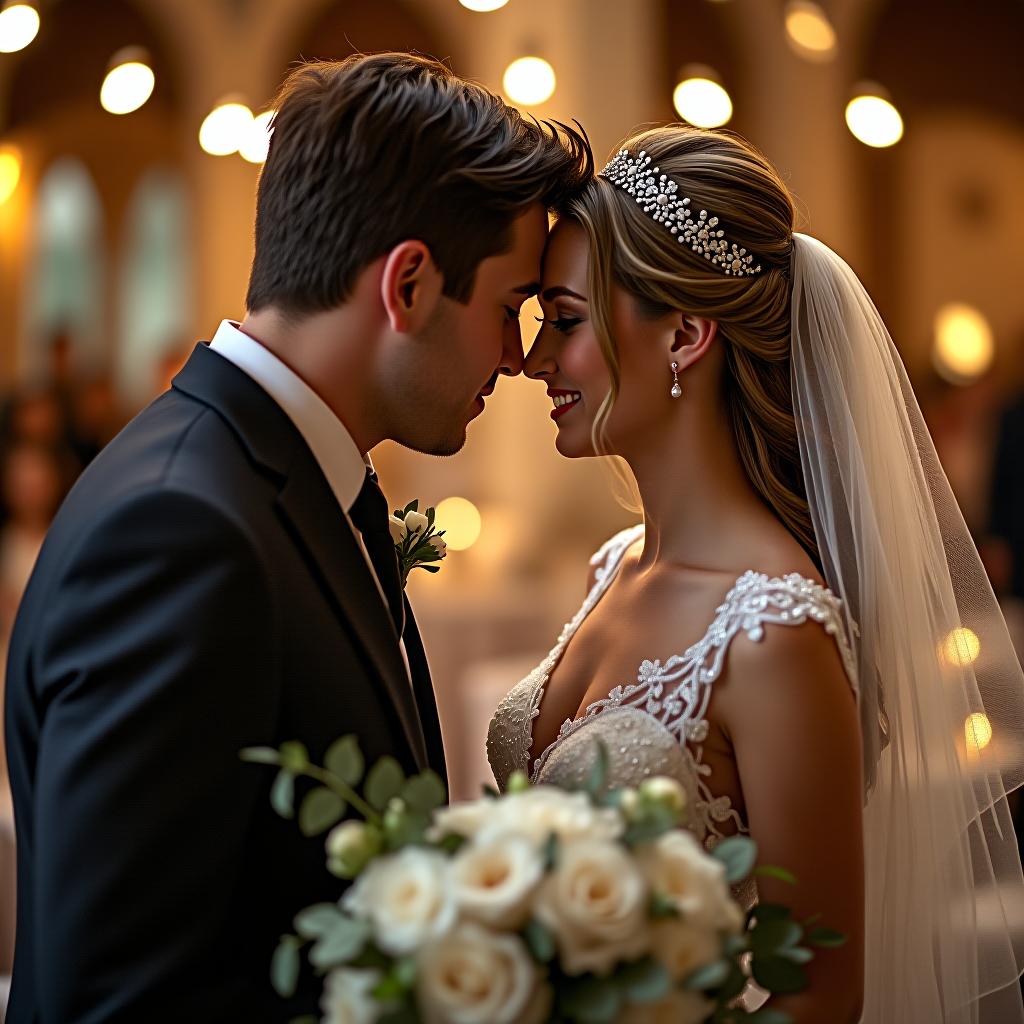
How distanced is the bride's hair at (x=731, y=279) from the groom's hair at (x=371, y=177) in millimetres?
335

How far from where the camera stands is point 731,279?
2.53 m

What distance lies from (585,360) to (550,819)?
48.1 inches

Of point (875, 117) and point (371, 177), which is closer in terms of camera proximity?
point (371, 177)

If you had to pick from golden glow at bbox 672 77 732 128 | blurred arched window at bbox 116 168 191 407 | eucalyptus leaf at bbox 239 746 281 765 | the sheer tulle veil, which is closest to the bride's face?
the sheer tulle veil

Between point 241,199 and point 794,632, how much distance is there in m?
9.00

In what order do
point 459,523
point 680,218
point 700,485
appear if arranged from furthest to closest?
point 459,523, point 700,485, point 680,218

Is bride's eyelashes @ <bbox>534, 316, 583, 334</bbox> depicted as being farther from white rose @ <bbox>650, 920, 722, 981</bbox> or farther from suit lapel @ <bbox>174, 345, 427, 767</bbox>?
→ white rose @ <bbox>650, 920, 722, 981</bbox>

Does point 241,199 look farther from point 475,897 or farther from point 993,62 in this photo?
point 475,897

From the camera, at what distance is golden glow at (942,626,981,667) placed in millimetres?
2623

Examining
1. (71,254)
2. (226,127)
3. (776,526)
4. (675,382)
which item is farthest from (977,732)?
(71,254)

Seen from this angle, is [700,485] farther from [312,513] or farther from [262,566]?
[262,566]

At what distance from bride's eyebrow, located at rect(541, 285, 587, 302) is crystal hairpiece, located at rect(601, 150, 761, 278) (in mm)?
201

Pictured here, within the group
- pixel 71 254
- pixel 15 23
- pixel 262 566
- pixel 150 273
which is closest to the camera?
pixel 262 566

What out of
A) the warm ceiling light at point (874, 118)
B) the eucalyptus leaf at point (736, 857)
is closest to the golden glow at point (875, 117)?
the warm ceiling light at point (874, 118)
